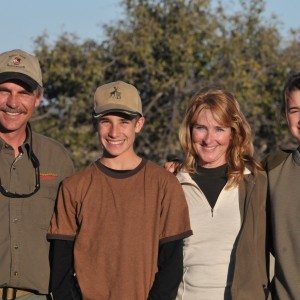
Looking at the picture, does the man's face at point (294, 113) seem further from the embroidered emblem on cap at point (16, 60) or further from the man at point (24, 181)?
the embroidered emblem on cap at point (16, 60)

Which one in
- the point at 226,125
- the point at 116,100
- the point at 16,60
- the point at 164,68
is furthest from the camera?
the point at 164,68

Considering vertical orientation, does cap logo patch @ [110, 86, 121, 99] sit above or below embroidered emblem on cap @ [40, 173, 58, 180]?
above

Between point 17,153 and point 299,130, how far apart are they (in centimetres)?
164

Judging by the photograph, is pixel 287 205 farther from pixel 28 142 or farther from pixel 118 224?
pixel 28 142

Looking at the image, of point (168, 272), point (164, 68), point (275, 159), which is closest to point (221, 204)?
point (275, 159)

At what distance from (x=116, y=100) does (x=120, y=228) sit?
2.46 ft

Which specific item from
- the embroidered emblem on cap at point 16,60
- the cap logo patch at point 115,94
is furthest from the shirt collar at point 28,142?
the cap logo patch at point 115,94

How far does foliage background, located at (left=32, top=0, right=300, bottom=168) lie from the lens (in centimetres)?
1377

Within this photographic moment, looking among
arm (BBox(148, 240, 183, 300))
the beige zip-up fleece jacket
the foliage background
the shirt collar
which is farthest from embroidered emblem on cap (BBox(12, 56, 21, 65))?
the foliage background

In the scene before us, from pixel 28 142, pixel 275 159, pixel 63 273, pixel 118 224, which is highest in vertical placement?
pixel 28 142

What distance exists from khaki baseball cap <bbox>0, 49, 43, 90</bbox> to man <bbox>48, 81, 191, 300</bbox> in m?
0.46

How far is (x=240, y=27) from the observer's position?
14.4 meters

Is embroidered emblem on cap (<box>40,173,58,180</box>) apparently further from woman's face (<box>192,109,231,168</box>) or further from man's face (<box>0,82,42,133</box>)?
woman's face (<box>192,109,231,168</box>)

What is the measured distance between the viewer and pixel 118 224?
4469 millimetres
